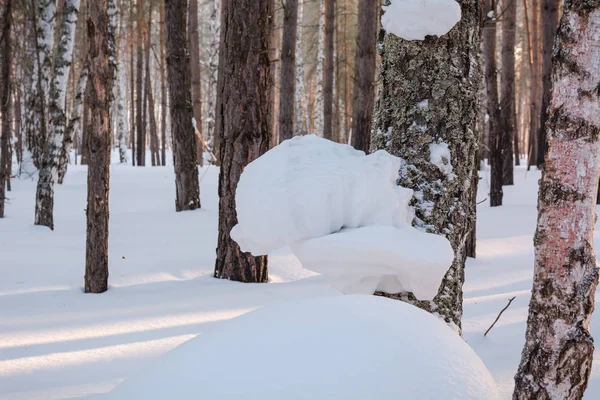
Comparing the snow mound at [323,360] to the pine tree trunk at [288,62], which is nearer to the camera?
the snow mound at [323,360]

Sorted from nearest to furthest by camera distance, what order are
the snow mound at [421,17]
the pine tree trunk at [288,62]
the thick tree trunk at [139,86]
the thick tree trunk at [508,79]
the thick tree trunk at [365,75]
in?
the snow mound at [421,17]
the thick tree trunk at [365,75]
the pine tree trunk at [288,62]
the thick tree trunk at [508,79]
the thick tree trunk at [139,86]

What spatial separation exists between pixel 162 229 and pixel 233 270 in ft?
7.70

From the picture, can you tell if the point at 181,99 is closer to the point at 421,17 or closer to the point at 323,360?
the point at 421,17

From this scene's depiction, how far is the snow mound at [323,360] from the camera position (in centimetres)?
134

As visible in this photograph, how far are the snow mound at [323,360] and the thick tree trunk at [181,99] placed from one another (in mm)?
6040

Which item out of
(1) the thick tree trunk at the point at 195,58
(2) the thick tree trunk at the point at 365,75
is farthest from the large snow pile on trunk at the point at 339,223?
(1) the thick tree trunk at the point at 195,58

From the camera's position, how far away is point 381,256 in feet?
6.12

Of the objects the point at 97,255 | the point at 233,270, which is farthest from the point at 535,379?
the point at 97,255

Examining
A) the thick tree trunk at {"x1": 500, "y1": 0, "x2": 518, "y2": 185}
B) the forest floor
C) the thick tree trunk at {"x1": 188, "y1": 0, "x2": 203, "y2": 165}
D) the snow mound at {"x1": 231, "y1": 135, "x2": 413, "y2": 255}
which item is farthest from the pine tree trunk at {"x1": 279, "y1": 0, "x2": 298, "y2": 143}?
the snow mound at {"x1": 231, "y1": 135, "x2": 413, "y2": 255}

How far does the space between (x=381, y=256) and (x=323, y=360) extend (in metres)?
0.57

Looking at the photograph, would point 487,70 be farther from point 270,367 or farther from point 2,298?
point 270,367

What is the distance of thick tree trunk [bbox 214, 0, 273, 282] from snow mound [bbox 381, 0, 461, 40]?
2.30 m

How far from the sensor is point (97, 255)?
4.12 m

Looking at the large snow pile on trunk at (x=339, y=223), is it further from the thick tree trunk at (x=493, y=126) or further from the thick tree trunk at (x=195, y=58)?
the thick tree trunk at (x=195, y=58)
